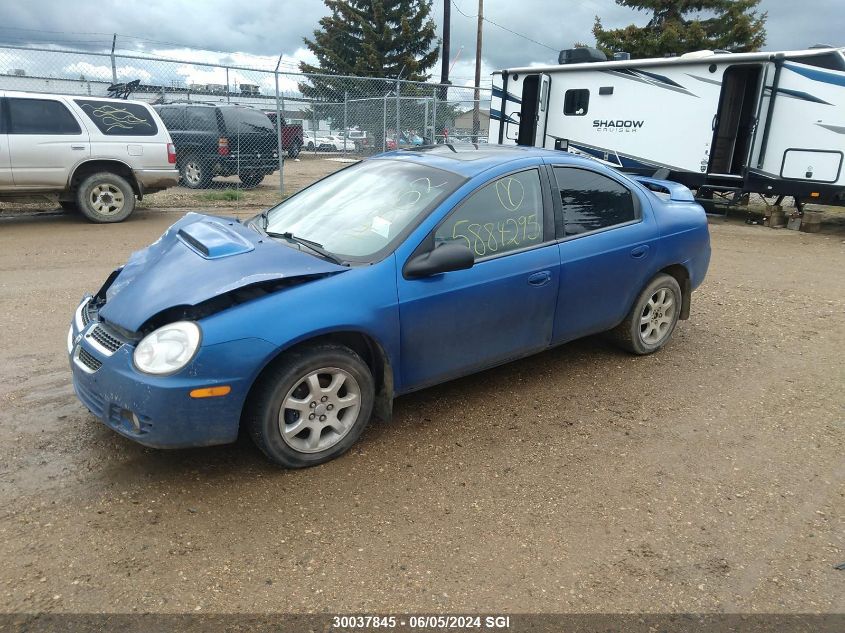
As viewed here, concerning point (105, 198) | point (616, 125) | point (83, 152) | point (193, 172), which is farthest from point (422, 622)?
point (193, 172)

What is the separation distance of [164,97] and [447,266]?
1492 cm

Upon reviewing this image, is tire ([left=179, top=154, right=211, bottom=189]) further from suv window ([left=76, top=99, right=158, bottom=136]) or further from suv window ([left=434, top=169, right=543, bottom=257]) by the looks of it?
suv window ([left=434, top=169, right=543, bottom=257])

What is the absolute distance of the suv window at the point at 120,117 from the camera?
944 cm

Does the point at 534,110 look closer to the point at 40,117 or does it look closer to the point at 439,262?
the point at 40,117

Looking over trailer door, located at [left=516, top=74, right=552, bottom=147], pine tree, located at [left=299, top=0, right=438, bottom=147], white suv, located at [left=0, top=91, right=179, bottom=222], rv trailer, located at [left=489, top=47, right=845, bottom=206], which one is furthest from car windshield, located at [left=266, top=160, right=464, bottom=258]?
pine tree, located at [left=299, top=0, right=438, bottom=147]

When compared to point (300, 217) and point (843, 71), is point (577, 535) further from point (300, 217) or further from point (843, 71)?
point (843, 71)

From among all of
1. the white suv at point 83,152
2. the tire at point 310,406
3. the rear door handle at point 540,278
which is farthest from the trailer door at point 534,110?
the tire at point 310,406

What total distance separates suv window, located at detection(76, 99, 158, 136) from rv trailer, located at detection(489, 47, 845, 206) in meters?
7.96

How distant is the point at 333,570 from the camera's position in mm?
2637

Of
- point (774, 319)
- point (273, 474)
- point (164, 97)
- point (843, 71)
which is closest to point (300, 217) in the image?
point (273, 474)

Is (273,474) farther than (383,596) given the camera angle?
Yes

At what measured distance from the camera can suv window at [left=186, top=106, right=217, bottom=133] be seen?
14164mm

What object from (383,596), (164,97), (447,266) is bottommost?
(383,596)

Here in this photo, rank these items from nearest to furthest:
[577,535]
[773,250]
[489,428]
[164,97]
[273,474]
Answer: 1. [577,535]
2. [273,474]
3. [489,428]
4. [773,250]
5. [164,97]
